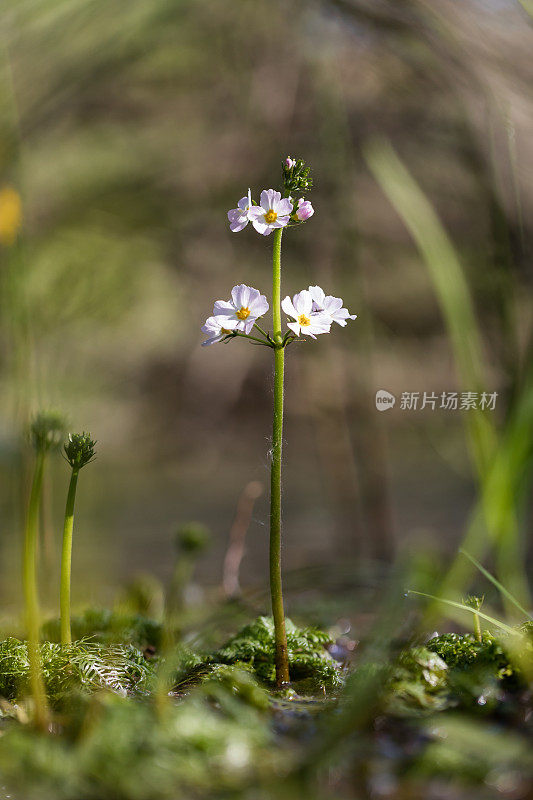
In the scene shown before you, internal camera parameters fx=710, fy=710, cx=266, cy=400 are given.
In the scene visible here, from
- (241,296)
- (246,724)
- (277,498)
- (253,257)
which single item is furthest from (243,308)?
(253,257)

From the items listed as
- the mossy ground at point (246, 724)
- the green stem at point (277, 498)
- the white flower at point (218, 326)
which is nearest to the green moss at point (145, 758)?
the mossy ground at point (246, 724)

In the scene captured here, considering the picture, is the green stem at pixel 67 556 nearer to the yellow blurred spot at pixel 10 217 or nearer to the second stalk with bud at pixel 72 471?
the second stalk with bud at pixel 72 471

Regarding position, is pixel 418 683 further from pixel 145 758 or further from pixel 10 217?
pixel 10 217

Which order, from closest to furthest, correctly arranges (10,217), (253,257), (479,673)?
(479,673)
(10,217)
(253,257)

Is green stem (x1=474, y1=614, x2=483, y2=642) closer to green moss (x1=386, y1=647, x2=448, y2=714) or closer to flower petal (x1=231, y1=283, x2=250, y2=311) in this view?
green moss (x1=386, y1=647, x2=448, y2=714)

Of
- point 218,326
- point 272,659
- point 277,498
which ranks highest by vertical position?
point 218,326

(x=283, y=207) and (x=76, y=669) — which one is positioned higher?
(x=283, y=207)
